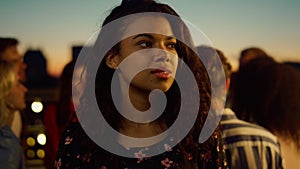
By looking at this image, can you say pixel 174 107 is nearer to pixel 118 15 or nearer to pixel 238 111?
pixel 118 15

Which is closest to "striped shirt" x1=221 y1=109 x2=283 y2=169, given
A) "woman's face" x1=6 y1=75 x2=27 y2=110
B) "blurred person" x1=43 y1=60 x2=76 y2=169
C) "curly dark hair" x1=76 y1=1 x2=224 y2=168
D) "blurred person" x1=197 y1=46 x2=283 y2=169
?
"blurred person" x1=197 y1=46 x2=283 y2=169

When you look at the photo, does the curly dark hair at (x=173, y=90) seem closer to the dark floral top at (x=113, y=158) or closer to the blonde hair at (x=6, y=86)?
the dark floral top at (x=113, y=158)

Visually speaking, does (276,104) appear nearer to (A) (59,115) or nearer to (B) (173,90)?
(B) (173,90)

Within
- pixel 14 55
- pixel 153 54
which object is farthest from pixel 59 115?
pixel 153 54

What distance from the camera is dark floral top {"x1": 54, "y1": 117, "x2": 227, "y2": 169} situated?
1117mm

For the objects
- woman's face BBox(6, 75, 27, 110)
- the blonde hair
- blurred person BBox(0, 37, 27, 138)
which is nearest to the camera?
the blonde hair

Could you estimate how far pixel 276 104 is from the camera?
1.79m

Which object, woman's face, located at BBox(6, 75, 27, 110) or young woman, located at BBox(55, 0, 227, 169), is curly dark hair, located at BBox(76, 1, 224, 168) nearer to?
young woman, located at BBox(55, 0, 227, 169)

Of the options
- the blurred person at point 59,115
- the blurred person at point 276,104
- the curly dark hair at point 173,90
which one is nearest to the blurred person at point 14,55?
the blurred person at point 59,115

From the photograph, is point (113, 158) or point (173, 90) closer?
point (113, 158)

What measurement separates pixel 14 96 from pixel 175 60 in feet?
3.69

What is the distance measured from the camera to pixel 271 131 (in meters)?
1.78

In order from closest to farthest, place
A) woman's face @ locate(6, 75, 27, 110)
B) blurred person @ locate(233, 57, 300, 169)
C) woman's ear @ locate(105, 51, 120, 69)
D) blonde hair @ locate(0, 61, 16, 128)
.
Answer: woman's ear @ locate(105, 51, 120, 69), blurred person @ locate(233, 57, 300, 169), blonde hair @ locate(0, 61, 16, 128), woman's face @ locate(6, 75, 27, 110)

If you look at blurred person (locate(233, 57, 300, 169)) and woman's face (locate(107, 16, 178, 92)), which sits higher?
woman's face (locate(107, 16, 178, 92))
